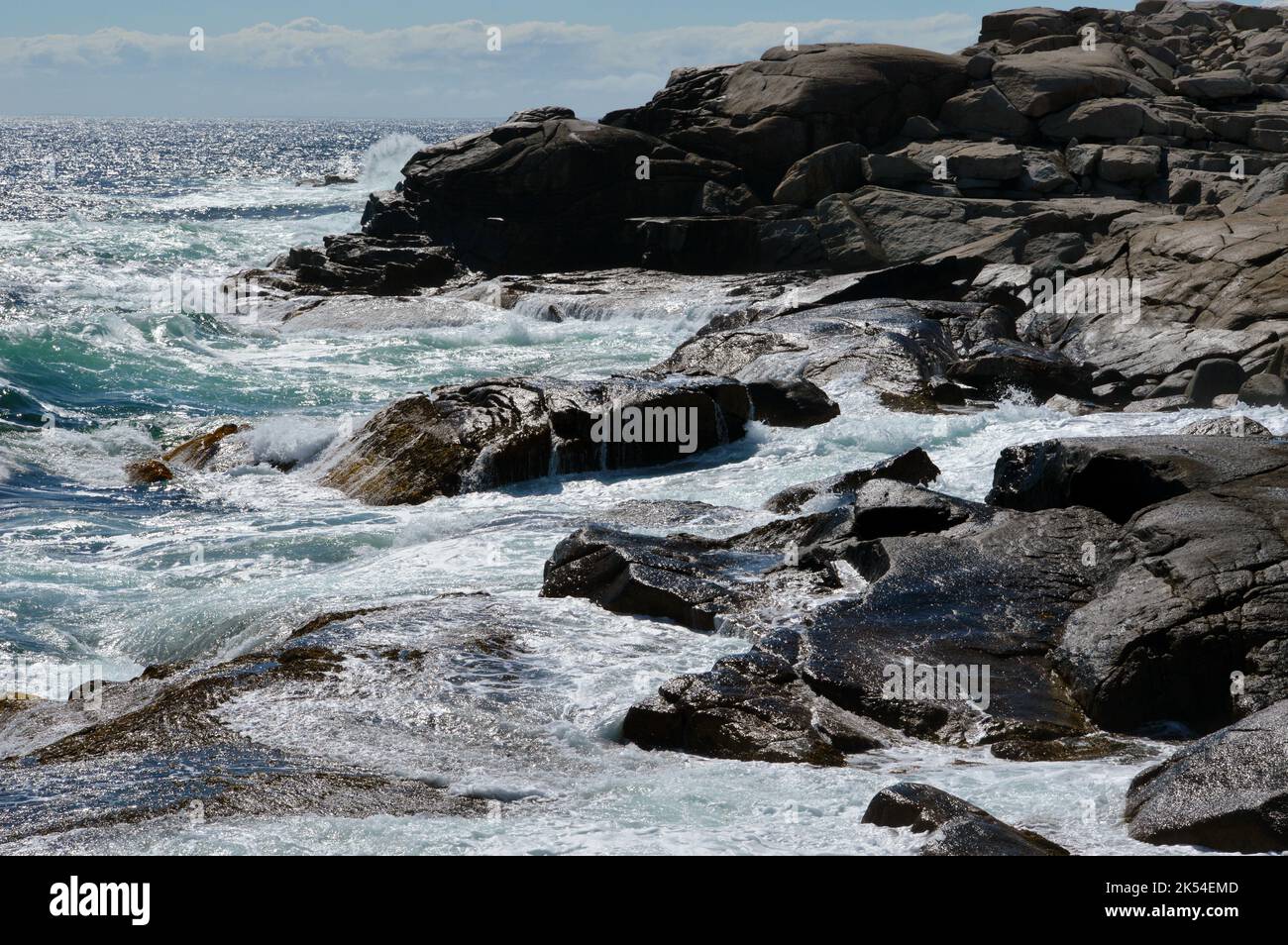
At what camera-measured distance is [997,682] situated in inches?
344

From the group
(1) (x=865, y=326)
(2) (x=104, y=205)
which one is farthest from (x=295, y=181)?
(1) (x=865, y=326)

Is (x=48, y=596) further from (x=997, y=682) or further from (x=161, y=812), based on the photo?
(x=997, y=682)

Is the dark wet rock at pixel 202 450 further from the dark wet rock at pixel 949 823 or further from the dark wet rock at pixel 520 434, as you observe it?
the dark wet rock at pixel 949 823

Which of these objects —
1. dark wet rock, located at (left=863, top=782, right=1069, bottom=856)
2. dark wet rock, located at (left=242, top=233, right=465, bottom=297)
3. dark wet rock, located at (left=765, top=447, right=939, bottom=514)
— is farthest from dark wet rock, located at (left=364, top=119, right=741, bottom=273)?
dark wet rock, located at (left=863, top=782, right=1069, bottom=856)

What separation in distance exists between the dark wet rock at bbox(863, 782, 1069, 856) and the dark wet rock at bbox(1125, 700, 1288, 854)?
62cm

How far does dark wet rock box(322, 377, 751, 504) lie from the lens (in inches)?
601

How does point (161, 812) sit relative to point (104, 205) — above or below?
below

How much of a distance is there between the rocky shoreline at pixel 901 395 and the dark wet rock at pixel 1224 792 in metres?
0.02

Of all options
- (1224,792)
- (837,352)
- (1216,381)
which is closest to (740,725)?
(1224,792)

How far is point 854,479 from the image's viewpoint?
43.5 feet

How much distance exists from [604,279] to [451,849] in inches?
939

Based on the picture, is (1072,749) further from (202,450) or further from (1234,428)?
(202,450)

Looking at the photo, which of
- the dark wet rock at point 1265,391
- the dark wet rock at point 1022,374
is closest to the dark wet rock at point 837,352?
the dark wet rock at point 1022,374

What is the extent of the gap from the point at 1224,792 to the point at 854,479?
23.2ft
